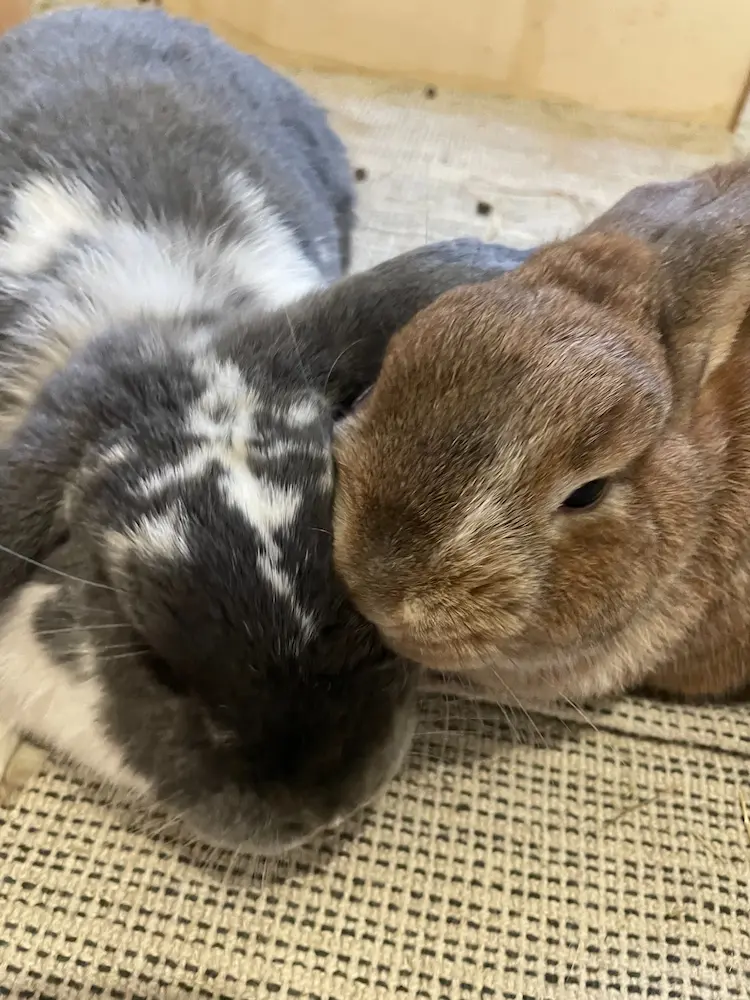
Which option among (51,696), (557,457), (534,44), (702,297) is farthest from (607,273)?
(534,44)

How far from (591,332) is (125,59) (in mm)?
1082

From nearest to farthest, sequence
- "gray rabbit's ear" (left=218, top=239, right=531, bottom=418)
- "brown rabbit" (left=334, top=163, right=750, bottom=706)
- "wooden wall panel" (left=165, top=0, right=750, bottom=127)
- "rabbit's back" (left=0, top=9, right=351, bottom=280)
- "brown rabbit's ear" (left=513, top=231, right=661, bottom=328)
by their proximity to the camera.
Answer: "brown rabbit" (left=334, top=163, right=750, bottom=706) → "brown rabbit's ear" (left=513, top=231, right=661, bottom=328) → "gray rabbit's ear" (left=218, top=239, right=531, bottom=418) → "rabbit's back" (left=0, top=9, right=351, bottom=280) → "wooden wall panel" (left=165, top=0, right=750, bottom=127)

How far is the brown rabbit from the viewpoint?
2.85 feet

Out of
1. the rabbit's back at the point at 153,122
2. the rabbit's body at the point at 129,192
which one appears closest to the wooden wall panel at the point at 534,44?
the rabbit's back at the point at 153,122

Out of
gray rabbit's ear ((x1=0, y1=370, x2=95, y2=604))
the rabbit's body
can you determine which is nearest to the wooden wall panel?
the rabbit's body

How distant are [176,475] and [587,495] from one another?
16.2 inches

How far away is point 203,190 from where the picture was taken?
59.1 inches

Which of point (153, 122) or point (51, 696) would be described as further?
point (153, 122)

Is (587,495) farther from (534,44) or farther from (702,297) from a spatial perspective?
(534,44)

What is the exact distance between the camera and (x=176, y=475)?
38.6 inches

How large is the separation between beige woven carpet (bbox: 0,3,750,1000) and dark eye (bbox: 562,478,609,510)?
1.36 ft

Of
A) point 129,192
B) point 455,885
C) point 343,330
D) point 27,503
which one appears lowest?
point 455,885

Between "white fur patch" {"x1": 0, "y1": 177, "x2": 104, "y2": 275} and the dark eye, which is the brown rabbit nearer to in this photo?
the dark eye

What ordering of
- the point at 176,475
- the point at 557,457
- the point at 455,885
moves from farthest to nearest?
the point at 455,885 < the point at 176,475 < the point at 557,457
